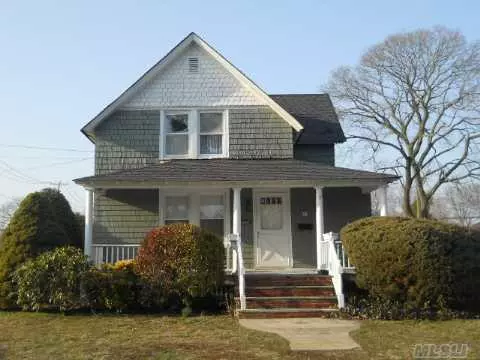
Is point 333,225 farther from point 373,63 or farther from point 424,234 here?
point 373,63

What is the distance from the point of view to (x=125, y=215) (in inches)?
635

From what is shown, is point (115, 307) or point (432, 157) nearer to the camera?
point (115, 307)

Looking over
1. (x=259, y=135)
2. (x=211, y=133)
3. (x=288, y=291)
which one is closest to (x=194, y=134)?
(x=211, y=133)

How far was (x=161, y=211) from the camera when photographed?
52.9ft

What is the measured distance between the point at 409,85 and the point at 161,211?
87.9 feet

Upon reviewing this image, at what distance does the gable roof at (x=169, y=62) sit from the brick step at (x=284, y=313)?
260 inches

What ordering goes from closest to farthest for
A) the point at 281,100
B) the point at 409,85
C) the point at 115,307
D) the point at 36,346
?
the point at 36,346 < the point at 115,307 < the point at 281,100 < the point at 409,85

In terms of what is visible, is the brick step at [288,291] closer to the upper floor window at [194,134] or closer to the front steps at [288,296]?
the front steps at [288,296]

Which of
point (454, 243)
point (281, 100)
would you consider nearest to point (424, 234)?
point (454, 243)

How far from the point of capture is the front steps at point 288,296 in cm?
1141

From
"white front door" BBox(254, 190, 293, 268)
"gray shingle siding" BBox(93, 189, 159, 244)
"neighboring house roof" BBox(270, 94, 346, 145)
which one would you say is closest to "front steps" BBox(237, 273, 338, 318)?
"white front door" BBox(254, 190, 293, 268)

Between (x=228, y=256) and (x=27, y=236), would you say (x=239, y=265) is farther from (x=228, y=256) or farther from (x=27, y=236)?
(x=27, y=236)

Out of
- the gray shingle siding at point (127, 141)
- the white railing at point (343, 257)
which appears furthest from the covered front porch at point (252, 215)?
the white railing at point (343, 257)

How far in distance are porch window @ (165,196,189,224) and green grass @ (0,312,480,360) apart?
4.93 m
